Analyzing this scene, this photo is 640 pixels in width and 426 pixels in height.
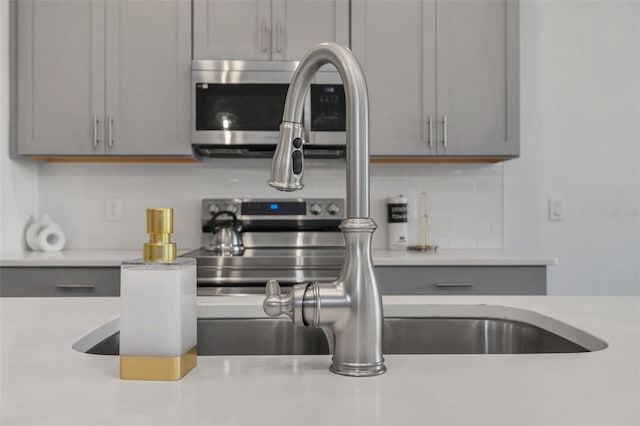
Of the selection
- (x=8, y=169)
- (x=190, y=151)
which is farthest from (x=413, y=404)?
(x=8, y=169)

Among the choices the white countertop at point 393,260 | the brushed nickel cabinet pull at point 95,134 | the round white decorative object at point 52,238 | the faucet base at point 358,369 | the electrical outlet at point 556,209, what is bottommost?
Answer: the white countertop at point 393,260

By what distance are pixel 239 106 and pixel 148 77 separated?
1.55 feet

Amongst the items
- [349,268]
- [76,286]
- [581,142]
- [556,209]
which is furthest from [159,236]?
[581,142]

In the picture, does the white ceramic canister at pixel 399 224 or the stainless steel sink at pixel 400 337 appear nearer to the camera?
the stainless steel sink at pixel 400 337

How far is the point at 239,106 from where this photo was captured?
2.78 m

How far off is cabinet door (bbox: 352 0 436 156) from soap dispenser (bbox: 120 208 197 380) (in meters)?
2.22

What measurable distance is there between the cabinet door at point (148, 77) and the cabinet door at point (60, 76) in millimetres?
66

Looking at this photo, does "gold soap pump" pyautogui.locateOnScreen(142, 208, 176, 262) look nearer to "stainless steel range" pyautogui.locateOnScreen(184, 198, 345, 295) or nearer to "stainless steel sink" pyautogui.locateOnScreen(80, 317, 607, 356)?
"stainless steel sink" pyautogui.locateOnScreen(80, 317, 607, 356)

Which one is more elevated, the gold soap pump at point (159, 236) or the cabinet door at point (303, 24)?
the cabinet door at point (303, 24)

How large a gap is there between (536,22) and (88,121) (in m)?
2.49

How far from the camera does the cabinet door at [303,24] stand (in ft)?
9.19

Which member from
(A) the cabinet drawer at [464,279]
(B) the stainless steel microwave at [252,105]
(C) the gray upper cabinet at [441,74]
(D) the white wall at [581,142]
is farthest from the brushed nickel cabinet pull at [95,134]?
(D) the white wall at [581,142]

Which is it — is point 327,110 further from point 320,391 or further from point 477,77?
point 320,391

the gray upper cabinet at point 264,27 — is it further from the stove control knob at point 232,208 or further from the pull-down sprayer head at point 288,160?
the pull-down sprayer head at point 288,160
